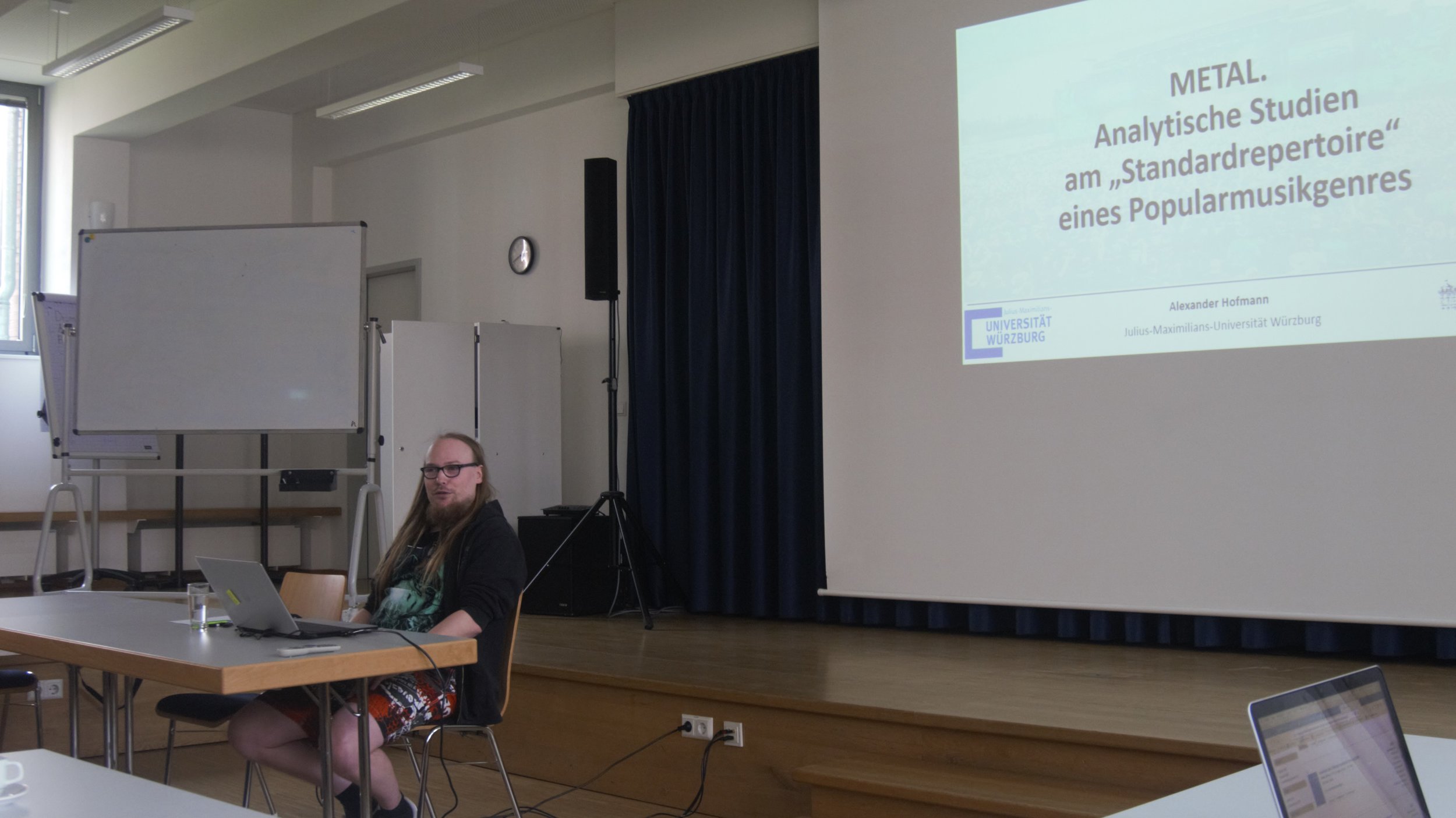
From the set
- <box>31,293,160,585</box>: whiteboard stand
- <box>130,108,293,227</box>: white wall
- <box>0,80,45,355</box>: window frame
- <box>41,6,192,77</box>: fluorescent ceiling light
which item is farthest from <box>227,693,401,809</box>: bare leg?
<box>130,108,293,227</box>: white wall

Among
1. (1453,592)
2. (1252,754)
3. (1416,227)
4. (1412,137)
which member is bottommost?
(1252,754)

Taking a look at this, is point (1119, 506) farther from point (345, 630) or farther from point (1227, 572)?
point (345, 630)

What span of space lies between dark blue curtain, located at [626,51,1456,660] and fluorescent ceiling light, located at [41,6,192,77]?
84.0 inches

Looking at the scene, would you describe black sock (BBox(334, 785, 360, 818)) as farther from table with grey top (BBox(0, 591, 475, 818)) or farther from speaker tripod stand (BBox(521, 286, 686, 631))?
speaker tripod stand (BBox(521, 286, 686, 631))

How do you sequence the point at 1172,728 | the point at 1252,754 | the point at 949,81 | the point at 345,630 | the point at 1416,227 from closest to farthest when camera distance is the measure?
the point at 345,630
the point at 1252,754
the point at 1172,728
the point at 1416,227
the point at 949,81

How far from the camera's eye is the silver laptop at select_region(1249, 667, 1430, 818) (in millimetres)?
945

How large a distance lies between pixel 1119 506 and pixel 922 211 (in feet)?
4.55

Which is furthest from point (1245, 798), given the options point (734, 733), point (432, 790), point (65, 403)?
Result: point (65, 403)

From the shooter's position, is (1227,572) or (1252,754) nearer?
(1252,754)

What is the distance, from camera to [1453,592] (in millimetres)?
3566

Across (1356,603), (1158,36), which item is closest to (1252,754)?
(1356,603)

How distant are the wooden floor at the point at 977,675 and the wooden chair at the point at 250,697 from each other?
1.00 meters

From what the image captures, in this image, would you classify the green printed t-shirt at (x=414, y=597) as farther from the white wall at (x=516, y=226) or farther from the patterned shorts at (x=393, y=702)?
the white wall at (x=516, y=226)

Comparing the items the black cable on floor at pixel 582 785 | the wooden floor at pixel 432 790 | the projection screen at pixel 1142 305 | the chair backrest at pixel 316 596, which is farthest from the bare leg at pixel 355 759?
the projection screen at pixel 1142 305
